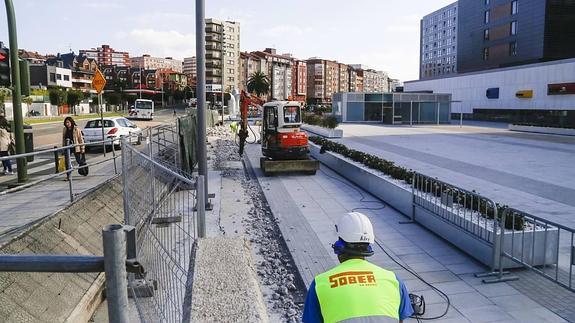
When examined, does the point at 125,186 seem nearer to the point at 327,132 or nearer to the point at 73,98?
the point at 327,132

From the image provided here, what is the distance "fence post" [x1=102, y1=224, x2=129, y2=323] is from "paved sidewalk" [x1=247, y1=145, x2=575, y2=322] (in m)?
4.92

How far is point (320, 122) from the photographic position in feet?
114

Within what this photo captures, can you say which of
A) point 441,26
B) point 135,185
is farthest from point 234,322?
point 441,26

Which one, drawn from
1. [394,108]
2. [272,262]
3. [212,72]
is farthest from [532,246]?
[212,72]

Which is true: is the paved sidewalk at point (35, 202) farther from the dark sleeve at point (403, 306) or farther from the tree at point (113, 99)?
the tree at point (113, 99)

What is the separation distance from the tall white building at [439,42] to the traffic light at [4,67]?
106m

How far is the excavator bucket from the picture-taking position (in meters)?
15.7

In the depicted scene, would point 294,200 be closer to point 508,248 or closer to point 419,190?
point 419,190

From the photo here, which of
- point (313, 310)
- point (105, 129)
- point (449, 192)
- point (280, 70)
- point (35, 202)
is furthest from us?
point (280, 70)

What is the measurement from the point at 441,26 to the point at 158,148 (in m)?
117

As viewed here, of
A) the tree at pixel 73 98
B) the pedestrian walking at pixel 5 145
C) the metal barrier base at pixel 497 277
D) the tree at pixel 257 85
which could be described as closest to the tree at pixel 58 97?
the tree at pixel 73 98

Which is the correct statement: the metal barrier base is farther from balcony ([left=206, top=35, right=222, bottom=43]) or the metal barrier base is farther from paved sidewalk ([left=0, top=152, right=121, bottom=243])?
balcony ([left=206, top=35, right=222, bottom=43])

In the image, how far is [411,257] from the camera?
25.5 ft

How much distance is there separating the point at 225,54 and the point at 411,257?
406ft
